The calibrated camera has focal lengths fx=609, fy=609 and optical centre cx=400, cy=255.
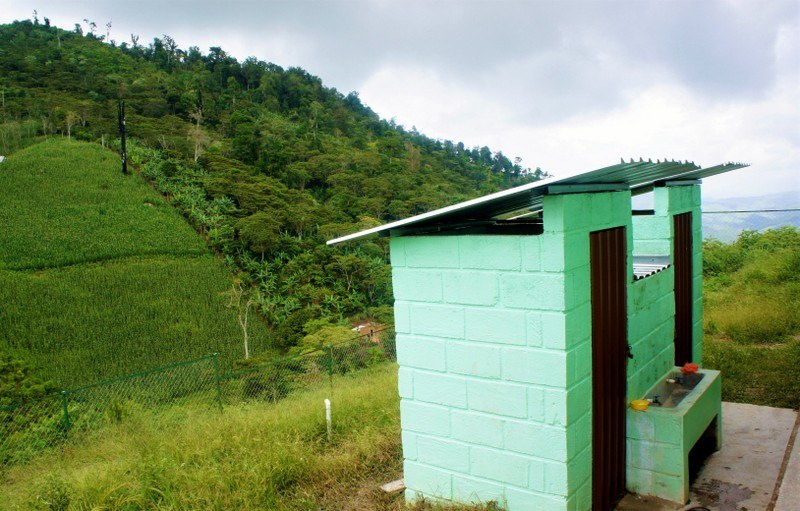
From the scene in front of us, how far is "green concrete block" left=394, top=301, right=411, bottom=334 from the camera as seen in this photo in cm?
365

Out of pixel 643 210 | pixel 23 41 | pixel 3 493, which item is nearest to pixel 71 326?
pixel 3 493

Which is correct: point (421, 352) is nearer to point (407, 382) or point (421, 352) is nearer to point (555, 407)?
point (407, 382)

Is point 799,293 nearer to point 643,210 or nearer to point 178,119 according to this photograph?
point 643,210

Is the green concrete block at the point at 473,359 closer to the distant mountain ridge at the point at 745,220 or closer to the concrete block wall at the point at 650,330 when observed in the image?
the concrete block wall at the point at 650,330

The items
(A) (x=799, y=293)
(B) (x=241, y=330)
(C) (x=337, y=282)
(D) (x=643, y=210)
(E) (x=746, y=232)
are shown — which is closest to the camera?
(D) (x=643, y=210)

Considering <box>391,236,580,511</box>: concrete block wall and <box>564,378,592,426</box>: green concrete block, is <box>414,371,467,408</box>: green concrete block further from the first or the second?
<box>564,378,592,426</box>: green concrete block

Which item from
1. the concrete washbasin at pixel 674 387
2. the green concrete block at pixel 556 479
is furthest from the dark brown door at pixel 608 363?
the concrete washbasin at pixel 674 387

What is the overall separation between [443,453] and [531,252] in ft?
4.38

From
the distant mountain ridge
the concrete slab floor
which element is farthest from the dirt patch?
the distant mountain ridge

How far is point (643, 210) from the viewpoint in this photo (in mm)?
5113

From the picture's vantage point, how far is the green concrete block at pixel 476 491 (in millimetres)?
3373

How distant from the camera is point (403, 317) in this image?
3.68m

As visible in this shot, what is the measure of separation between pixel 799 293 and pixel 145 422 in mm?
10149

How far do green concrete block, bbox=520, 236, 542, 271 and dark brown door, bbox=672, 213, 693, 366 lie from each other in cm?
248
